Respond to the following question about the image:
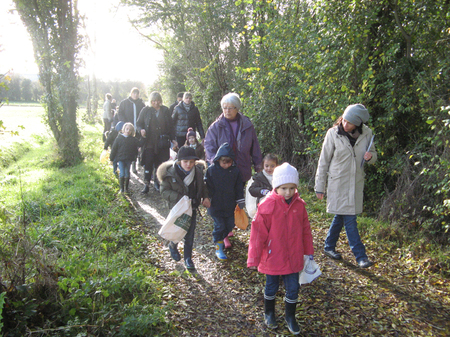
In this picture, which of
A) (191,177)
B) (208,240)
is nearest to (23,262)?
(191,177)

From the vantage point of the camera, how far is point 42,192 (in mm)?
7020

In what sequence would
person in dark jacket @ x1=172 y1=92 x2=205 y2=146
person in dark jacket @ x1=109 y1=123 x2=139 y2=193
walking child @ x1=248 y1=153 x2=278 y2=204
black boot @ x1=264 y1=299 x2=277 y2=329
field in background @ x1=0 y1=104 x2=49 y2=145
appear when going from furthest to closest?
field in background @ x1=0 y1=104 x2=49 y2=145
person in dark jacket @ x1=172 y1=92 x2=205 y2=146
person in dark jacket @ x1=109 y1=123 x2=139 y2=193
walking child @ x1=248 y1=153 x2=278 y2=204
black boot @ x1=264 y1=299 x2=277 y2=329

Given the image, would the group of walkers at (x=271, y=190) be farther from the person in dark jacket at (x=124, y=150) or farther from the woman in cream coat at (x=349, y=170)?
the person in dark jacket at (x=124, y=150)

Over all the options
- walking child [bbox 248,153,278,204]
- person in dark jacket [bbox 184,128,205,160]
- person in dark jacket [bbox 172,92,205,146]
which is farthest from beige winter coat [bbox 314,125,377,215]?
person in dark jacket [bbox 172,92,205,146]

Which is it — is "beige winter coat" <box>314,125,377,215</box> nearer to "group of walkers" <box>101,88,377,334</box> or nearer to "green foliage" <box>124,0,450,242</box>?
"group of walkers" <box>101,88,377,334</box>

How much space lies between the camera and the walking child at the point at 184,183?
4340mm

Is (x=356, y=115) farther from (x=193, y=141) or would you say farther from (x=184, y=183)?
(x=193, y=141)

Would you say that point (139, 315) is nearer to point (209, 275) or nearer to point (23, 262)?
point (23, 262)

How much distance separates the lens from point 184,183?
4.38 meters

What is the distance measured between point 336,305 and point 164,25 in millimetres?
14449

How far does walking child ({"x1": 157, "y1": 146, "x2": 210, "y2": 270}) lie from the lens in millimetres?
4340

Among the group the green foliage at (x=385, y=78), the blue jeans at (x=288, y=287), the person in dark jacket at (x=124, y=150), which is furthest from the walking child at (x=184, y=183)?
the person in dark jacket at (x=124, y=150)

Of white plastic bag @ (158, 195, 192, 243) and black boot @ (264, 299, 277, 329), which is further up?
white plastic bag @ (158, 195, 192, 243)

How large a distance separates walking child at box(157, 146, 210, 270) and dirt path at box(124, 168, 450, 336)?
16.0 inches
